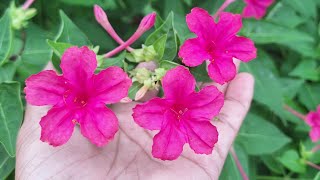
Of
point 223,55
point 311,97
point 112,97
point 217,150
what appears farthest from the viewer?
point 311,97

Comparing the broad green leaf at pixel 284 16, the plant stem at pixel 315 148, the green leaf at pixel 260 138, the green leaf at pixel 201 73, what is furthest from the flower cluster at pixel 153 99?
the plant stem at pixel 315 148

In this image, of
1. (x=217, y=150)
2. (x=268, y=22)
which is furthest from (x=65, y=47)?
(x=268, y=22)

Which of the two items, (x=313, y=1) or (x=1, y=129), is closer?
(x=1, y=129)

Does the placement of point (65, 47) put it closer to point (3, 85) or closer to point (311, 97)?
point (3, 85)

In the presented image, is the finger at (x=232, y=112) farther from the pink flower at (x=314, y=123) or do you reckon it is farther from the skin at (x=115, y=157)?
the pink flower at (x=314, y=123)

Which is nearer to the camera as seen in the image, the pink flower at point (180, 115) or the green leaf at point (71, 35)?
the pink flower at point (180, 115)
